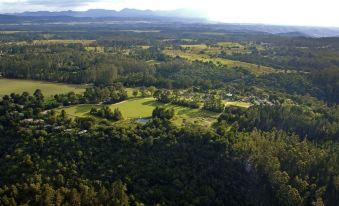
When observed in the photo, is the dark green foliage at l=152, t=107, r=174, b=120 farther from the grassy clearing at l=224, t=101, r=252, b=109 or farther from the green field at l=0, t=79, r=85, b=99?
the green field at l=0, t=79, r=85, b=99

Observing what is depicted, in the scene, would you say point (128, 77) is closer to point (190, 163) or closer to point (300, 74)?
point (300, 74)

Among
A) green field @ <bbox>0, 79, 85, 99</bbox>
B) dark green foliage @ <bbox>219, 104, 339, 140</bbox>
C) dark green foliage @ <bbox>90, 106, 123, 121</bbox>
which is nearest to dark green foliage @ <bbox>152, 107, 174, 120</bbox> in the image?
dark green foliage @ <bbox>90, 106, 123, 121</bbox>

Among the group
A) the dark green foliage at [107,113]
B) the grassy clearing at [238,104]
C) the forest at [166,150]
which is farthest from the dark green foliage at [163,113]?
the grassy clearing at [238,104]

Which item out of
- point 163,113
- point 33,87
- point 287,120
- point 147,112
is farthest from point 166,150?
point 33,87

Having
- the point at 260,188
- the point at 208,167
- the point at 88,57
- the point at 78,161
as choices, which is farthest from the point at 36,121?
the point at 88,57

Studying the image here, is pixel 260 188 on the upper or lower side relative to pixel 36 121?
lower

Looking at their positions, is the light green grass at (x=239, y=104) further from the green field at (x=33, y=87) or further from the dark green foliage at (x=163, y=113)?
the green field at (x=33, y=87)

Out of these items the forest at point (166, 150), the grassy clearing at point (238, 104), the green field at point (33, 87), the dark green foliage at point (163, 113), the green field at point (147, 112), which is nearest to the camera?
the forest at point (166, 150)
